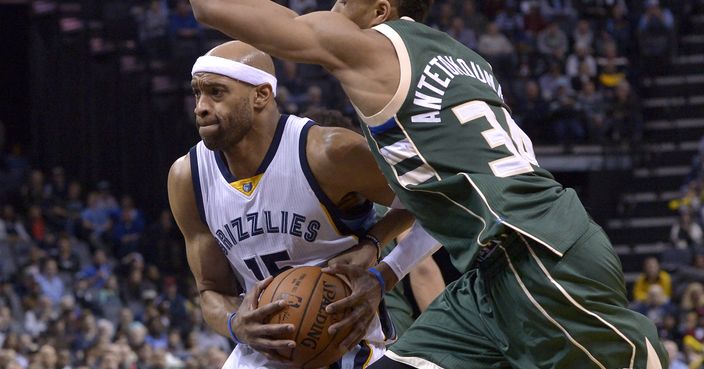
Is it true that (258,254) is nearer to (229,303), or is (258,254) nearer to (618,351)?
(229,303)

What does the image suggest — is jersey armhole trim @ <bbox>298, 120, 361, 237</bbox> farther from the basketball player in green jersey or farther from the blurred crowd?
the blurred crowd

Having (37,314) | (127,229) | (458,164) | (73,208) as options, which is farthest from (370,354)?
(73,208)

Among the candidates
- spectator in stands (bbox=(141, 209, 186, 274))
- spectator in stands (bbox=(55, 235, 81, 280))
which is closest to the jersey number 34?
spectator in stands (bbox=(55, 235, 81, 280))

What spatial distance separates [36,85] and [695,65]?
9.32 meters

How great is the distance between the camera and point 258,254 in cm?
470

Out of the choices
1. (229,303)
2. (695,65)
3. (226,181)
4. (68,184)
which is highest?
(226,181)

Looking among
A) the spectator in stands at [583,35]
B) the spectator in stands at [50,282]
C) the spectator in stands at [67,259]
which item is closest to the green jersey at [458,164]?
the spectator in stands at [50,282]

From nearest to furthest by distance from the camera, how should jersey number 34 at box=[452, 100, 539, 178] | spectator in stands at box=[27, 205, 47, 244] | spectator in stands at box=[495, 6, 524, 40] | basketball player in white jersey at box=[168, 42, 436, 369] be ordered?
jersey number 34 at box=[452, 100, 539, 178] < basketball player in white jersey at box=[168, 42, 436, 369] < spectator in stands at box=[27, 205, 47, 244] < spectator in stands at box=[495, 6, 524, 40]

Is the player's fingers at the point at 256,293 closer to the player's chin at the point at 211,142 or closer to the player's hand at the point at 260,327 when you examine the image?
the player's hand at the point at 260,327

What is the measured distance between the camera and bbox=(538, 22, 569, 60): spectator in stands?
699 inches

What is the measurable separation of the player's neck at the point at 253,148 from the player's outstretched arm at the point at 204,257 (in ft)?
0.71

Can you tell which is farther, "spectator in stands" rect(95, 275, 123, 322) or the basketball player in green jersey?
"spectator in stands" rect(95, 275, 123, 322)

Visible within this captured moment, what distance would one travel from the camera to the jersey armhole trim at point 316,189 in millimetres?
4613

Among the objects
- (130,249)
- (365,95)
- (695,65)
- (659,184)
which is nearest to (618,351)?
(365,95)
